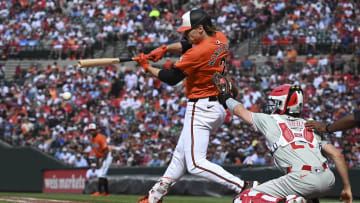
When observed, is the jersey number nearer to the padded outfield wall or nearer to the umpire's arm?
the umpire's arm

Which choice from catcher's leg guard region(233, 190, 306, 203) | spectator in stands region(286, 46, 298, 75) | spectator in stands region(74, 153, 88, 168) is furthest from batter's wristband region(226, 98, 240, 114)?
spectator in stands region(286, 46, 298, 75)

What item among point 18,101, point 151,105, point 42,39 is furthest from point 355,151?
point 42,39

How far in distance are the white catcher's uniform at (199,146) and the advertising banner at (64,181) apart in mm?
11967

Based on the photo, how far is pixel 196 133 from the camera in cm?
684

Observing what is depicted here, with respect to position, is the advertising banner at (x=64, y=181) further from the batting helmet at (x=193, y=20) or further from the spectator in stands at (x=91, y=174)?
the batting helmet at (x=193, y=20)

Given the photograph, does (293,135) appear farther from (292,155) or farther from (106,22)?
(106,22)

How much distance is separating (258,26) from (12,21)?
12072mm

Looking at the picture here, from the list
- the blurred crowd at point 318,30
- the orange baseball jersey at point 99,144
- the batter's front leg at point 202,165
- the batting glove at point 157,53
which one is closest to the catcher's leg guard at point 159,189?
the batter's front leg at point 202,165

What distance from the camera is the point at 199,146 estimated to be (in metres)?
6.79

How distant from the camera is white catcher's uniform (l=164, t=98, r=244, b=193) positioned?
666cm

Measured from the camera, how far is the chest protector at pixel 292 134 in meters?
5.32

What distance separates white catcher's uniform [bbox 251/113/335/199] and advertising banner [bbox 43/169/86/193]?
13.7 metres

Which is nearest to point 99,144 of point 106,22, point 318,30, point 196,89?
point 196,89

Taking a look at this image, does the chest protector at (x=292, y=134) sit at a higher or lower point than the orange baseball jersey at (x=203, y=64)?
lower
